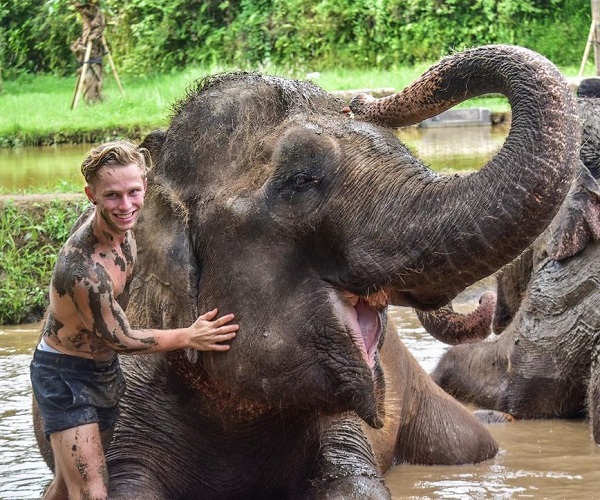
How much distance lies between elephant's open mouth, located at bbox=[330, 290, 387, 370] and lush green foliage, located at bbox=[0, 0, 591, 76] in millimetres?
18883

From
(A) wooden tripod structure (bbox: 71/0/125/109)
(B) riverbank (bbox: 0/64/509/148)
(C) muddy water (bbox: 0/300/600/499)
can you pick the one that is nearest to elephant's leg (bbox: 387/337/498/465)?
(C) muddy water (bbox: 0/300/600/499)

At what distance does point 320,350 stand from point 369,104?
2.59ft

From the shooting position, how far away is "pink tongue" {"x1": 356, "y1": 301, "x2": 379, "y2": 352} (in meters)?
4.14

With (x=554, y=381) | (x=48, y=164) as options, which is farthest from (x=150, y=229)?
(x=48, y=164)

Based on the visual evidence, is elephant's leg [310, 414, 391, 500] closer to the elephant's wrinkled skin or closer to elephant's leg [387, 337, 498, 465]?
elephant's leg [387, 337, 498, 465]

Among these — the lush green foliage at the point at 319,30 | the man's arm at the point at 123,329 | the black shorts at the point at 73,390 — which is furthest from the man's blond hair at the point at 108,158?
the lush green foliage at the point at 319,30

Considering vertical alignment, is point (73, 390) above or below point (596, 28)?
above

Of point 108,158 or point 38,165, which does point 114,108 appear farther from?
point 108,158

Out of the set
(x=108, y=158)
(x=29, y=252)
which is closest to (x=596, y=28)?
(x=29, y=252)

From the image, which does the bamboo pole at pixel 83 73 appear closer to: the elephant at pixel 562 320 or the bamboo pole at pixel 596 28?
the bamboo pole at pixel 596 28

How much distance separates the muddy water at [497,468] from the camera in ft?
17.3

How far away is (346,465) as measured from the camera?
457 cm

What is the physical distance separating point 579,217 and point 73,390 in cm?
318

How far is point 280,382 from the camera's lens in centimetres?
413
